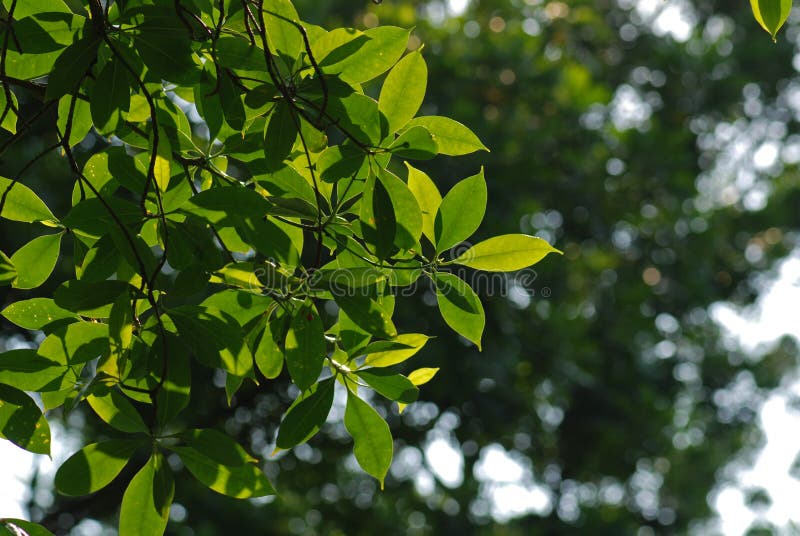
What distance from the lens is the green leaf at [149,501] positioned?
1.12m

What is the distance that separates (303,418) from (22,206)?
563 millimetres

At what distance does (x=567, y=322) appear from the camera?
5418 mm

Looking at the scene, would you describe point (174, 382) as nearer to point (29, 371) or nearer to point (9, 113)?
point (29, 371)

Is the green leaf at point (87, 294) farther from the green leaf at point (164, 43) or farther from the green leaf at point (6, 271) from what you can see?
the green leaf at point (164, 43)

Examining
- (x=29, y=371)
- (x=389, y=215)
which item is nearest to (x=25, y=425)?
(x=29, y=371)

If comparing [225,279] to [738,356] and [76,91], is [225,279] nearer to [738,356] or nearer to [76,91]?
[76,91]

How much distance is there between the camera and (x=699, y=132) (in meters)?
8.41

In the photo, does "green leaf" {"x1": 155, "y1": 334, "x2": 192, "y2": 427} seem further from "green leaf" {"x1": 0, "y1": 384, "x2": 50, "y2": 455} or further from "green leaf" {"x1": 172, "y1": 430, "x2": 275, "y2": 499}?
"green leaf" {"x1": 0, "y1": 384, "x2": 50, "y2": 455}

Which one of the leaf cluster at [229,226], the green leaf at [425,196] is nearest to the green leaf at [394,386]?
the leaf cluster at [229,226]

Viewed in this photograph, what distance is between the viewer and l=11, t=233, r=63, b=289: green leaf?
129cm

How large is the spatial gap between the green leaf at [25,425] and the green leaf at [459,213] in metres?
0.63

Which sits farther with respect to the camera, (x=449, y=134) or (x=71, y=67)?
(x=449, y=134)

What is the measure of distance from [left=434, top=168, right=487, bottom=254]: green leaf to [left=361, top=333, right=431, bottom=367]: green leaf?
0.47 feet

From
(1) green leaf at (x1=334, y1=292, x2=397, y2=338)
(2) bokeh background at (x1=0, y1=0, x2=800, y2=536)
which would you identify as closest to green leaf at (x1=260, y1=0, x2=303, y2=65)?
(1) green leaf at (x1=334, y1=292, x2=397, y2=338)
